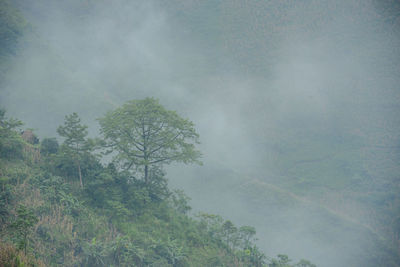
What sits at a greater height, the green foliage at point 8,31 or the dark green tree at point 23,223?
the green foliage at point 8,31

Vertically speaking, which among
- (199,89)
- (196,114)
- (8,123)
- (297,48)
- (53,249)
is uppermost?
→ (297,48)

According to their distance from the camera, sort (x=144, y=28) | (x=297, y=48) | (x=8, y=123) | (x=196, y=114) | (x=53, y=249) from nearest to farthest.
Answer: (x=53, y=249), (x=8, y=123), (x=196, y=114), (x=297, y=48), (x=144, y=28)

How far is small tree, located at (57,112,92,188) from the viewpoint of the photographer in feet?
37.1

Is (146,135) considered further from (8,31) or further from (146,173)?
(8,31)

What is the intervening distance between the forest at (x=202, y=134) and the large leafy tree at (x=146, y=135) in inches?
2.9

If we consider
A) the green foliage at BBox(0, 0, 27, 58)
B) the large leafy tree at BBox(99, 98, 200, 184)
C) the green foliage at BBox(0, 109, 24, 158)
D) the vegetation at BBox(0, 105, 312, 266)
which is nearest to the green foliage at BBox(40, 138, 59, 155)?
the vegetation at BBox(0, 105, 312, 266)

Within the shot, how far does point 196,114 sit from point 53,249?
27.5 meters

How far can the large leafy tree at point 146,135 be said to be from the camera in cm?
1241

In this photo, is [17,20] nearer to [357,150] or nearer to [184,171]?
[184,171]

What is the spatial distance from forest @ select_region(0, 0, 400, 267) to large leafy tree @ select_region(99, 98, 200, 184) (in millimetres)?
73

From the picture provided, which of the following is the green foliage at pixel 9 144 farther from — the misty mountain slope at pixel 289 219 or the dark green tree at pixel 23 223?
the misty mountain slope at pixel 289 219

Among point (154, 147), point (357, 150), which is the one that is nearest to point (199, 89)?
point (357, 150)

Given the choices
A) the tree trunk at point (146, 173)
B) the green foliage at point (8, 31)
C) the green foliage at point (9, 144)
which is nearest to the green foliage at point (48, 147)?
the green foliage at point (9, 144)

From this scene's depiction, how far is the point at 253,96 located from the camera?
38.3m
